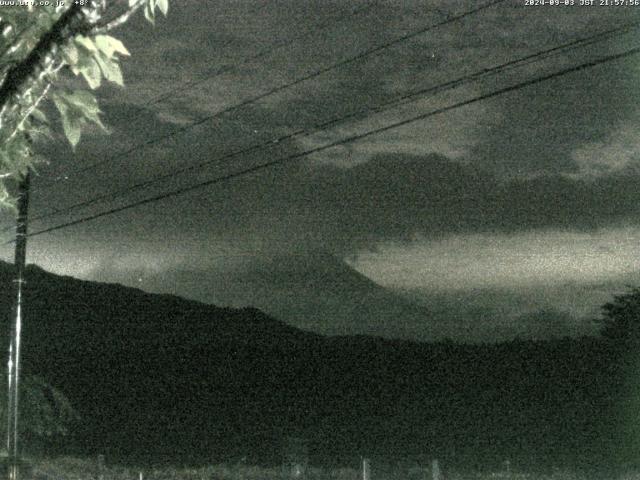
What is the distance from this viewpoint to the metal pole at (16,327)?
766 inches

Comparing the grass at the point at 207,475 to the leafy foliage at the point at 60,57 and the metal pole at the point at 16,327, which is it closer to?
the metal pole at the point at 16,327

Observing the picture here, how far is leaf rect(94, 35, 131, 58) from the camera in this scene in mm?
3906

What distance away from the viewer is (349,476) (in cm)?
2817

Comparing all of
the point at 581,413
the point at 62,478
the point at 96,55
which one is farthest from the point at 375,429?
the point at 96,55

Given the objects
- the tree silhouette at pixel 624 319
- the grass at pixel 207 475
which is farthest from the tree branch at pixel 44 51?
the tree silhouette at pixel 624 319

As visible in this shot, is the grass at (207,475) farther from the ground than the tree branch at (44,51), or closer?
closer

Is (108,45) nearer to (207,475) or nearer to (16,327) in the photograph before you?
(16,327)

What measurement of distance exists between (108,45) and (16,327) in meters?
17.3

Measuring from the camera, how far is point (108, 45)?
3.94 meters

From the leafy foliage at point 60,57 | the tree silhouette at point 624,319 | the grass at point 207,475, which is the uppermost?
the tree silhouette at point 624,319

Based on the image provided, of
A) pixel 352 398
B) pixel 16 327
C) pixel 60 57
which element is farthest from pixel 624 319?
pixel 60 57

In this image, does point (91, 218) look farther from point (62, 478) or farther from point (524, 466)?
point (524, 466)

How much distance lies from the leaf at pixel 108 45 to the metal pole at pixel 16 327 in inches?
622

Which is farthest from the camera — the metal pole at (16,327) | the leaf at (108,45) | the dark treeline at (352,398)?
the dark treeline at (352,398)
